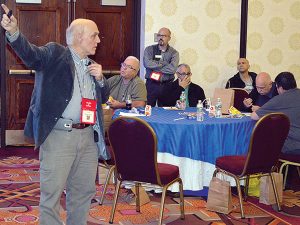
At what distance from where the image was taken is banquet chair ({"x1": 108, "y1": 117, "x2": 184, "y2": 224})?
143 inches

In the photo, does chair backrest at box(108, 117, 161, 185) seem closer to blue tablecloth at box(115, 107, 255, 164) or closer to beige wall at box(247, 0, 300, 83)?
blue tablecloth at box(115, 107, 255, 164)

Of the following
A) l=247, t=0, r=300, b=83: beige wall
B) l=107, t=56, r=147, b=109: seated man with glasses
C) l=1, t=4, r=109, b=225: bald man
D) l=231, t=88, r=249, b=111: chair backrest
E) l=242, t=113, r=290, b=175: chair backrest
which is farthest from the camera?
l=247, t=0, r=300, b=83: beige wall

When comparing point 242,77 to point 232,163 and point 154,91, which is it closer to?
point 154,91

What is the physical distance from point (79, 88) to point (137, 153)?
0.91m

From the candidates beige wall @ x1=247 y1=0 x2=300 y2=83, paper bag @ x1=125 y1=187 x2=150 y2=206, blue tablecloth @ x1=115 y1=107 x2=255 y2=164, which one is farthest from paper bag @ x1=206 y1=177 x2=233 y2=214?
beige wall @ x1=247 y1=0 x2=300 y2=83

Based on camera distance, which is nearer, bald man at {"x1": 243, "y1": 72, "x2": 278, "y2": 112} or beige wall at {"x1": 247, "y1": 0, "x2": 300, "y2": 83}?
bald man at {"x1": 243, "y1": 72, "x2": 278, "y2": 112}

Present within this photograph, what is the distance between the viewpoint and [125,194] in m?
4.80

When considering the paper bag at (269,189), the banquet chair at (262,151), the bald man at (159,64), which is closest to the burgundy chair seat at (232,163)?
the banquet chair at (262,151)

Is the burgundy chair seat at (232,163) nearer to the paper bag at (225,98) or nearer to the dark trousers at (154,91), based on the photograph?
the paper bag at (225,98)

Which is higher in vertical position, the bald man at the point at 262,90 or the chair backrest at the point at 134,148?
the bald man at the point at 262,90

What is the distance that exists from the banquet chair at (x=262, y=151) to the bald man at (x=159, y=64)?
260cm

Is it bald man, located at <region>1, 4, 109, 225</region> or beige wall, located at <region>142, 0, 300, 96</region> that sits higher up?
beige wall, located at <region>142, 0, 300, 96</region>

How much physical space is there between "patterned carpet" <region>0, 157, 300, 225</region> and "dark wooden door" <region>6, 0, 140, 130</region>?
2.27 metres

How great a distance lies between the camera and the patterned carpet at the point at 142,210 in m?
4.01
